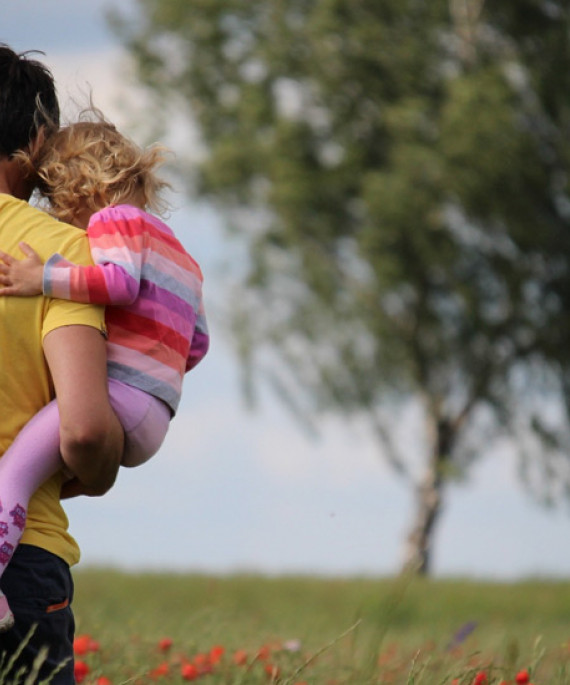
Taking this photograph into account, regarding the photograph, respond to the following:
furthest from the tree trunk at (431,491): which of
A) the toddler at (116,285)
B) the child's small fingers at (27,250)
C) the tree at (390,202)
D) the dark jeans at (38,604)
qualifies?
the child's small fingers at (27,250)

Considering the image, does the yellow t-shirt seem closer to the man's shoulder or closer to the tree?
the man's shoulder

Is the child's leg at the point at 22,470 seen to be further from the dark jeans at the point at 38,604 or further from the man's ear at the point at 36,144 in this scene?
the man's ear at the point at 36,144

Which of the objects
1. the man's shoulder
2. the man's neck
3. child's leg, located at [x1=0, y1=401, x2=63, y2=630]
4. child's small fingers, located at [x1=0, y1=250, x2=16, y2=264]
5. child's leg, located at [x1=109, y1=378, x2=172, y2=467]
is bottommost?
child's leg, located at [x1=0, y1=401, x2=63, y2=630]

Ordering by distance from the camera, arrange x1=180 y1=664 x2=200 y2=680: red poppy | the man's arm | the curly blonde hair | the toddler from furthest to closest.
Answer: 1. x1=180 y1=664 x2=200 y2=680: red poppy
2. the curly blonde hair
3. the toddler
4. the man's arm

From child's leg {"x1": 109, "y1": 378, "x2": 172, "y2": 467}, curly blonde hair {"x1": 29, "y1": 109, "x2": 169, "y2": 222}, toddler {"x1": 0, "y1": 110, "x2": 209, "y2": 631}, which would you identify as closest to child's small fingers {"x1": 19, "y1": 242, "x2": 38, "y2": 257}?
toddler {"x1": 0, "y1": 110, "x2": 209, "y2": 631}

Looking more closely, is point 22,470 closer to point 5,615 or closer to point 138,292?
point 5,615

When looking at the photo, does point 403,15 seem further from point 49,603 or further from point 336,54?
point 49,603

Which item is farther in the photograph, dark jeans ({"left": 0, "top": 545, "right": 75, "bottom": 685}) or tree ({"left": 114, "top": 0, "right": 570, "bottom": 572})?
tree ({"left": 114, "top": 0, "right": 570, "bottom": 572})

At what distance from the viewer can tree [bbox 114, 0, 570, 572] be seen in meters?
15.4

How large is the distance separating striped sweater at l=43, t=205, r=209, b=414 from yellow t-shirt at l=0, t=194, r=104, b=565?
1.7 inches

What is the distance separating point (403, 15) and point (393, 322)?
4.74 meters

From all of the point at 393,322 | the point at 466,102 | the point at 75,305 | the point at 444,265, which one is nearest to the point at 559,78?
the point at 466,102

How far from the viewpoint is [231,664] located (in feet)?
13.6

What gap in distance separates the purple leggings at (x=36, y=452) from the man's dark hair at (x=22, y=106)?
684 millimetres
